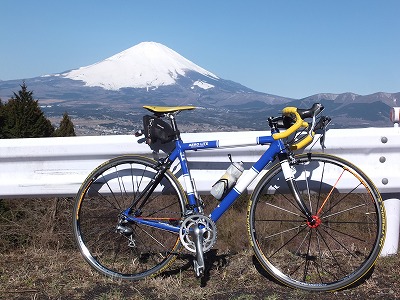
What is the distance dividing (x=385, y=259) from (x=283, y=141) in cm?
123

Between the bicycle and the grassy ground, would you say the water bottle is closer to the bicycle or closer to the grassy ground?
the bicycle

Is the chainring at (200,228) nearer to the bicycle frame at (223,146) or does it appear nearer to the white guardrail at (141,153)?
the bicycle frame at (223,146)

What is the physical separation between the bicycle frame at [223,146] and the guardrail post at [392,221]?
3.16 feet

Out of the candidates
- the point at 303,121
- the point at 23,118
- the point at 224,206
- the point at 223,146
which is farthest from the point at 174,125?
the point at 23,118

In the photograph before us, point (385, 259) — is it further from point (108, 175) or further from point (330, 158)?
point (108, 175)

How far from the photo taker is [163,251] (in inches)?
143

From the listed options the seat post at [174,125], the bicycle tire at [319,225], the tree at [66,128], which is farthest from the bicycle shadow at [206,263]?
the tree at [66,128]

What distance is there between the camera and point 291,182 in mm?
3287

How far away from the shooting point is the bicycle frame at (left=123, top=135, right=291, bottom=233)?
132 inches

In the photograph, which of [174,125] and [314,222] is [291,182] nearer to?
[314,222]

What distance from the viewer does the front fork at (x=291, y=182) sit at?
3279mm

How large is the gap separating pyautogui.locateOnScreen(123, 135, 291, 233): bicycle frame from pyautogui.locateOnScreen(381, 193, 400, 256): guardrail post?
3.16ft

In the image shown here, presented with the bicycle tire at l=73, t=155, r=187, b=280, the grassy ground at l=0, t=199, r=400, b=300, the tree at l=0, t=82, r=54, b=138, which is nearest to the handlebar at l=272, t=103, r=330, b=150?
the bicycle tire at l=73, t=155, r=187, b=280

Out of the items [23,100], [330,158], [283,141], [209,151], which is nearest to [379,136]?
[330,158]
